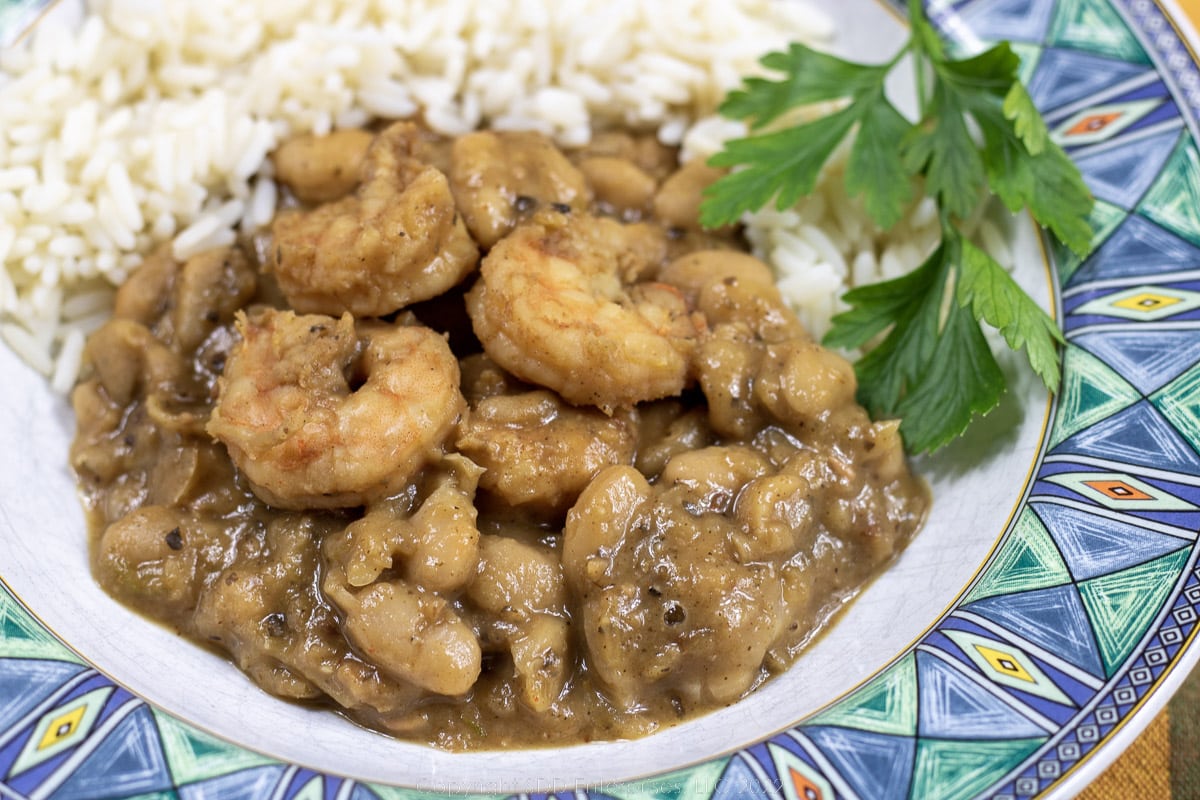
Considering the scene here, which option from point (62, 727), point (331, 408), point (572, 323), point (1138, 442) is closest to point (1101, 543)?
point (1138, 442)

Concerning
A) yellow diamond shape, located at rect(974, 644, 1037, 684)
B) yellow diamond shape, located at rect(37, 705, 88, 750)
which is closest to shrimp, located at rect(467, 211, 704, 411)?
yellow diamond shape, located at rect(974, 644, 1037, 684)

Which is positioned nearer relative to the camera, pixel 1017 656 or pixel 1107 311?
pixel 1017 656

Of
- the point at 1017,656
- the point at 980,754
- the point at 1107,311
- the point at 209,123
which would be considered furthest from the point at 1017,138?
the point at 209,123

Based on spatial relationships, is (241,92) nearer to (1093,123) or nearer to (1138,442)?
(1093,123)

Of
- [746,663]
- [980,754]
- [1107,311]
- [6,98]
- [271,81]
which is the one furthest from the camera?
[271,81]

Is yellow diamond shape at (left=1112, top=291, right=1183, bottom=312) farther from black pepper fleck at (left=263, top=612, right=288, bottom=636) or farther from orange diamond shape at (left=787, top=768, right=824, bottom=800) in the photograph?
black pepper fleck at (left=263, top=612, right=288, bottom=636)

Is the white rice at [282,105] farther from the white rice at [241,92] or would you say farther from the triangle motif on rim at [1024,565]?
the triangle motif on rim at [1024,565]

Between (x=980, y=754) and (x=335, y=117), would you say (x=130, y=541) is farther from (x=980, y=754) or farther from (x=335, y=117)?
(x=980, y=754)
